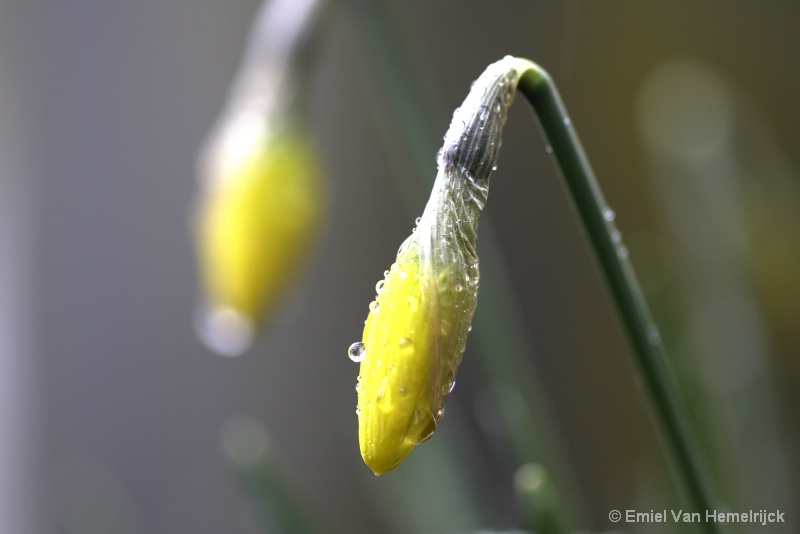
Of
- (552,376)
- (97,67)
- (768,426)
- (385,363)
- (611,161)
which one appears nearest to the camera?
(385,363)

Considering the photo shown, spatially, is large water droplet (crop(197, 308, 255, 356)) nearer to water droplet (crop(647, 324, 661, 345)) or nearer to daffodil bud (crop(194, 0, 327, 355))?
daffodil bud (crop(194, 0, 327, 355))

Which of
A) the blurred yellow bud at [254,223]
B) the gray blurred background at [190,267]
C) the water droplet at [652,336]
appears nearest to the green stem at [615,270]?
the water droplet at [652,336]

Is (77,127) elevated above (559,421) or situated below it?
above

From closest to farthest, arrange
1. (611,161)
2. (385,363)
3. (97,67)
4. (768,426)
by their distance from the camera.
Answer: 1. (385,363)
2. (768,426)
3. (611,161)
4. (97,67)

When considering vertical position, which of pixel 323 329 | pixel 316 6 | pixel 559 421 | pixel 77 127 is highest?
pixel 77 127

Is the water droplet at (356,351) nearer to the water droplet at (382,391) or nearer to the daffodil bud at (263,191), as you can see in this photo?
the water droplet at (382,391)

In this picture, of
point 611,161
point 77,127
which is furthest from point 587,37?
point 77,127

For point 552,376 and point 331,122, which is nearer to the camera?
point 552,376

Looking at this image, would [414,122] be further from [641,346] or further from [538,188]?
[538,188]
